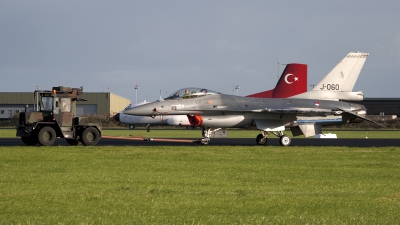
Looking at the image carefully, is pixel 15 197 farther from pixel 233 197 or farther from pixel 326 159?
pixel 326 159

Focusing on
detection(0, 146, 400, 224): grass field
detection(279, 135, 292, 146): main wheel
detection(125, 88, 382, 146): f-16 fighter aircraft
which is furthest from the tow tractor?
detection(279, 135, 292, 146): main wheel

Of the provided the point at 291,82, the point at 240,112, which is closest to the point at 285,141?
the point at 240,112

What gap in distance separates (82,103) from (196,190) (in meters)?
96.4

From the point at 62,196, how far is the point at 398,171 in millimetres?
8915

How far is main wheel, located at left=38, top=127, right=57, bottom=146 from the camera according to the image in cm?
2516

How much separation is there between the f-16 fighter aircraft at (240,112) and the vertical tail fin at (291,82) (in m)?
6.51

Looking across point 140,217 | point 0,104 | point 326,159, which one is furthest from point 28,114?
point 0,104

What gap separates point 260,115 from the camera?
2983 cm

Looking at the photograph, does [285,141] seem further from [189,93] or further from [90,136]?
[90,136]

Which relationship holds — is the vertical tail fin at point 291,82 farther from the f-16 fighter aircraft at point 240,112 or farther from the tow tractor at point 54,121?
the tow tractor at point 54,121

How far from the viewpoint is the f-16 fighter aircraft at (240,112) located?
28847 mm

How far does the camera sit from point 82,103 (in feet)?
346

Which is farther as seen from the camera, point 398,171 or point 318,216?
point 398,171

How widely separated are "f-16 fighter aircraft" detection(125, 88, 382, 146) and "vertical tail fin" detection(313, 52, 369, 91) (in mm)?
2938
